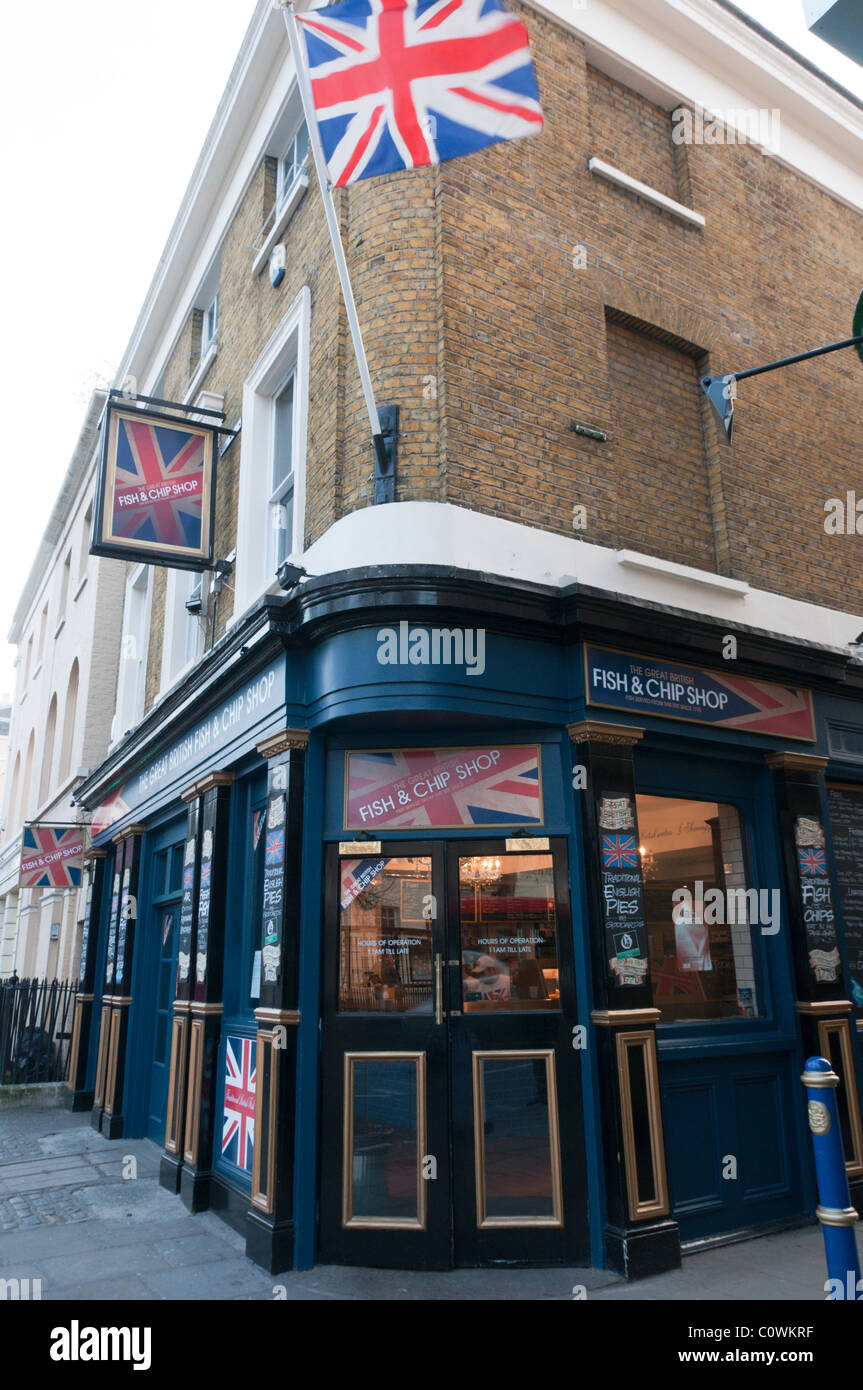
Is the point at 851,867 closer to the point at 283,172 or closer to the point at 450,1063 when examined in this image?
the point at 450,1063

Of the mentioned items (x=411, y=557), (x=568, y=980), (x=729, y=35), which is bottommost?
(x=568, y=980)

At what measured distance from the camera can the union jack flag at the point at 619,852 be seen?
6.00m

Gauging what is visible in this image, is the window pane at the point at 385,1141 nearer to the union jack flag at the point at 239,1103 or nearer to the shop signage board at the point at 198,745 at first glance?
the union jack flag at the point at 239,1103

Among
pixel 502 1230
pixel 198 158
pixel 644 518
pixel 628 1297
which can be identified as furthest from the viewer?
pixel 198 158

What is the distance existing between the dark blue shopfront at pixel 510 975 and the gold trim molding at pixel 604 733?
0.05ft

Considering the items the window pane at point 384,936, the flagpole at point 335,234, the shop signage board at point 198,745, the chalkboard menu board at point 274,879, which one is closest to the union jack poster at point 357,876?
the window pane at point 384,936

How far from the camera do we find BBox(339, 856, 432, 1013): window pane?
5.97 m

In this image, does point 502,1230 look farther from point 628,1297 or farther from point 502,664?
point 502,664

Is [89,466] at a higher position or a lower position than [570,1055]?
higher

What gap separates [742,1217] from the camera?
6270 mm

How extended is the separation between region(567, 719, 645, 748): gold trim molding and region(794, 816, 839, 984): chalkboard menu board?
6.07 ft

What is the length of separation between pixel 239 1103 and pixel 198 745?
319 cm
